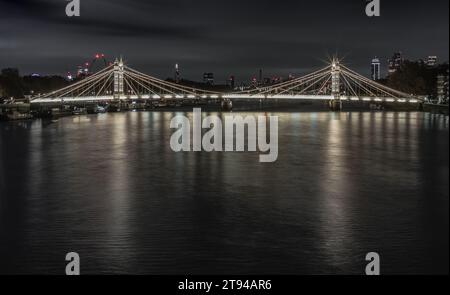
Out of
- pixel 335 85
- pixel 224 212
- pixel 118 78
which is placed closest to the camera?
pixel 224 212

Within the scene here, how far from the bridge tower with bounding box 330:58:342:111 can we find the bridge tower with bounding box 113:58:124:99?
2136 cm

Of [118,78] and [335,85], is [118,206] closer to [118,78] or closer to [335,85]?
[335,85]

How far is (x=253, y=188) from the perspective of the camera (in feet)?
45.1

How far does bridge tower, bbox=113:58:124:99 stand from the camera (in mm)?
65106

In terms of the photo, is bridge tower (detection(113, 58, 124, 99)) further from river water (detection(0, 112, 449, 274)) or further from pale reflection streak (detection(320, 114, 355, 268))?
pale reflection streak (detection(320, 114, 355, 268))

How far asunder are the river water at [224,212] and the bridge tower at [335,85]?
39984mm

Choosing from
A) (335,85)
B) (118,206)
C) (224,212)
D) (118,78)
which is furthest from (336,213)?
(118,78)

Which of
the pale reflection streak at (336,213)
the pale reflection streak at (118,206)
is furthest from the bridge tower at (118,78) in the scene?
the pale reflection streak at (336,213)

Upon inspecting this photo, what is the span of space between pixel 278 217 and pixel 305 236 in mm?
1481

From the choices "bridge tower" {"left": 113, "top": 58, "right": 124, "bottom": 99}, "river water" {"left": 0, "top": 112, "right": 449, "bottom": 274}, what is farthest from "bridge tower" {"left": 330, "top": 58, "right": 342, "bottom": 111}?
"river water" {"left": 0, "top": 112, "right": 449, "bottom": 274}

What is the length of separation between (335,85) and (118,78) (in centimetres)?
2387

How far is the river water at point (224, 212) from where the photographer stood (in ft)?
25.0

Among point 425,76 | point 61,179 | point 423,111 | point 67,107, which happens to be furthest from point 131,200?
point 67,107

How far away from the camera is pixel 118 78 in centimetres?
6994
